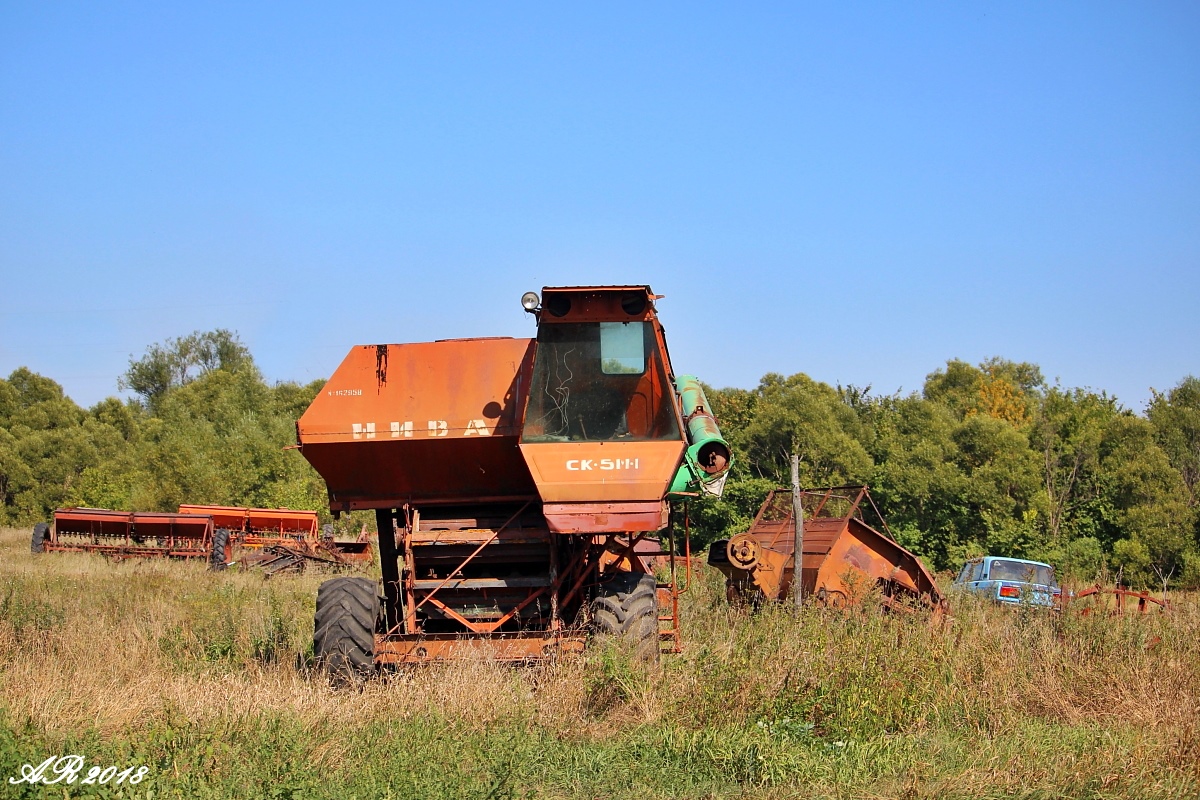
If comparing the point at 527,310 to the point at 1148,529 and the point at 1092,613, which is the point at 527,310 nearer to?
the point at 1092,613

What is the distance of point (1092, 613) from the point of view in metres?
11.4

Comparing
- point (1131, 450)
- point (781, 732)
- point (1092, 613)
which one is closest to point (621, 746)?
point (781, 732)

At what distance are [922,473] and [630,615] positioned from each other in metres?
29.9

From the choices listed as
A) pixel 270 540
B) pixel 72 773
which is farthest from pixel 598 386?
pixel 270 540

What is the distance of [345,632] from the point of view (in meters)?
9.86

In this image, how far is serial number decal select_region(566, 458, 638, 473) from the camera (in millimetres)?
9875

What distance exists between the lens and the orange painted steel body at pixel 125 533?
30.3 metres

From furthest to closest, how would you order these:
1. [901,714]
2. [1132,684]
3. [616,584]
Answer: [616,584]
[1132,684]
[901,714]

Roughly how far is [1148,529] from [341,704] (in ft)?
106

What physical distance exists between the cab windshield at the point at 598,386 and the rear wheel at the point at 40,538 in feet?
82.2

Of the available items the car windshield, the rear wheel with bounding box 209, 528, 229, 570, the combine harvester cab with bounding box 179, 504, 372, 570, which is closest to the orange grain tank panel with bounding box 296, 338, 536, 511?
the combine harvester cab with bounding box 179, 504, 372, 570

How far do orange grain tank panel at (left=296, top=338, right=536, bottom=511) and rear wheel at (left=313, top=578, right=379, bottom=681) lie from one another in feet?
3.59

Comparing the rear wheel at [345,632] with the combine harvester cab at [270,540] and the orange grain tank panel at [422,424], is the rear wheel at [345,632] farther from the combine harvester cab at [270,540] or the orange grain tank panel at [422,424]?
the combine harvester cab at [270,540]

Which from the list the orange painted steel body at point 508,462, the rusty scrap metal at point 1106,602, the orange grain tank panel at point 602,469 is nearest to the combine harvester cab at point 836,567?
the rusty scrap metal at point 1106,602
